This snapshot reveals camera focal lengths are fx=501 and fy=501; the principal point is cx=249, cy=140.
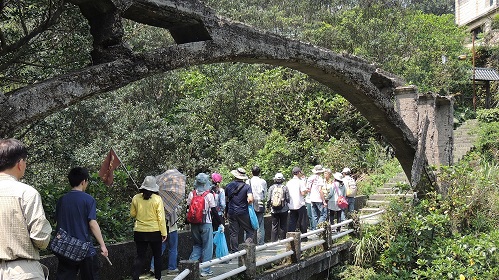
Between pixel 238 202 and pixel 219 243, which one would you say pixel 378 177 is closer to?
pixel 238 202

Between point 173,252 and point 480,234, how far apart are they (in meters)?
6.26

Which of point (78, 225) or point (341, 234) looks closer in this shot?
point (78, 225)

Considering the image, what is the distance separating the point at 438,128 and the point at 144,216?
7328mm

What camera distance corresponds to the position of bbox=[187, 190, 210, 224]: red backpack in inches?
279

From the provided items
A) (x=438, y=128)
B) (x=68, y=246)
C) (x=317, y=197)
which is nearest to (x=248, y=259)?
(x=68, y=246)

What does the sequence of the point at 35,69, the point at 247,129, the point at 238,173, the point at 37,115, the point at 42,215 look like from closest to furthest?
the point at 42,215 < the point at 37,115 < the point at 238,173 < the point at 35,69 < the point at 247,129

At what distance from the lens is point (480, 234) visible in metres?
9.92

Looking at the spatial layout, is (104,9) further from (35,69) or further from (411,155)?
(411,155)

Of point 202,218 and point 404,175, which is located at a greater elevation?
point 404,175

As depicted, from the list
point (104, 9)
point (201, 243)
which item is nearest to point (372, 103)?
point (201, 243)

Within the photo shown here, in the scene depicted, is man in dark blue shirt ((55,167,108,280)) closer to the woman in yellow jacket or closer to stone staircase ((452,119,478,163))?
the woman in yellow jacket

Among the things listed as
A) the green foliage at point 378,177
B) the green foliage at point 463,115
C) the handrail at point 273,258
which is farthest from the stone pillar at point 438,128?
the green foliage at point 463,115

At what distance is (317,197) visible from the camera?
10.7 metres

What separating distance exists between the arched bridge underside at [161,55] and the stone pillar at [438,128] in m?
2.77
